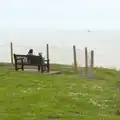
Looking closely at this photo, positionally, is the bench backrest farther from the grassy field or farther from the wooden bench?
the grassy field

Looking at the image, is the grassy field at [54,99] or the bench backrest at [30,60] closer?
the grassy field at [54,99]

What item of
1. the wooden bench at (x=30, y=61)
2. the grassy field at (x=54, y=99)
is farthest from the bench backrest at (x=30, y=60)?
the grassy field at (x=54, y=99)

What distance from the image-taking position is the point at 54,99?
14531mm

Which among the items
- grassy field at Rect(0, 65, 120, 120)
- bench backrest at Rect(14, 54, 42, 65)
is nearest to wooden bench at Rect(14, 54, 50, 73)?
bench backrest at Rect(14, 54, 42, 65)

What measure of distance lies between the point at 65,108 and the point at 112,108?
5.11ft

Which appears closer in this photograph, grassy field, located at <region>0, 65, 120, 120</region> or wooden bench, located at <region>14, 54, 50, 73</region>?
grassy field, located at <region>0, 65, 120, 120</region>

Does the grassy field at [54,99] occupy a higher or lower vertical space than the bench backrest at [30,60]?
lower

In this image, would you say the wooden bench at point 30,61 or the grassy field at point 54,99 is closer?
the grassy field at point 54,99

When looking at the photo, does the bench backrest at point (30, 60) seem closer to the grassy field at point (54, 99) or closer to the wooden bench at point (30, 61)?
the wooden bench at point (30, 61)

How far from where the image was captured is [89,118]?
1177cm

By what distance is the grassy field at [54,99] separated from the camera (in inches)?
476

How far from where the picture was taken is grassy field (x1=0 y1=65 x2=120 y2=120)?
1210 cm

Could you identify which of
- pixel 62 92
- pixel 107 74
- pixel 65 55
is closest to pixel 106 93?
pixel 62 92

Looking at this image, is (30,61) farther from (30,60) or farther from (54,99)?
(54,99)
